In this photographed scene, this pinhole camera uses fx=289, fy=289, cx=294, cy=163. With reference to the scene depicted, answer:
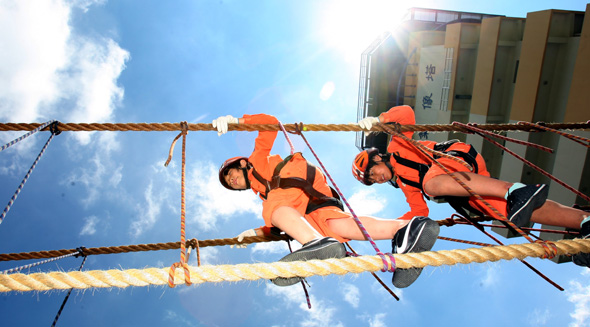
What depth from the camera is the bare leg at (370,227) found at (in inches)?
101

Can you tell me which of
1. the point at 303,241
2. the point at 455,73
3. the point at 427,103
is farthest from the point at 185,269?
the point at 427,103

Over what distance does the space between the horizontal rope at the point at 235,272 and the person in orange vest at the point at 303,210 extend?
41 cm

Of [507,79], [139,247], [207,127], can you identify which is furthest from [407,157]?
[507,79]

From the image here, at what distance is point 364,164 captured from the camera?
377 centimetres

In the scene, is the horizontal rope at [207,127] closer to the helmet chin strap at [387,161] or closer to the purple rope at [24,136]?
the purple rope at [24,136]

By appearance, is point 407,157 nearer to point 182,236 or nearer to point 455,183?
point 455,183

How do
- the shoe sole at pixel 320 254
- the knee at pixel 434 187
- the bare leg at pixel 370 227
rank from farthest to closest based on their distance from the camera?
the knee at pixel 434 187, the bare leg at pixel 370 227, the shoe sole at pixel 320 254

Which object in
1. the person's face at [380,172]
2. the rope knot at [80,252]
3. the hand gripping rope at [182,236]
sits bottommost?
the rope knot at [80,252]

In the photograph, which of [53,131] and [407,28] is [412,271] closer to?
[53,131]

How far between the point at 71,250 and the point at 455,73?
8.72 metres

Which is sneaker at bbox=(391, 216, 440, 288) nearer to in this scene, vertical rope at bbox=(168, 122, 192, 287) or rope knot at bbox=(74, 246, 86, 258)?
vertical rope at bbox=(168, 122, 192, 287)

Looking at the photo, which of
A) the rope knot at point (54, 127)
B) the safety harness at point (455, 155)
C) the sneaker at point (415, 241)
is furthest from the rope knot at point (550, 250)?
the rope knot at point (54, 127)

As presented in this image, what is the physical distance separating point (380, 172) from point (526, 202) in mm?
1633

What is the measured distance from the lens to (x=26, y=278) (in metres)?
1.27
